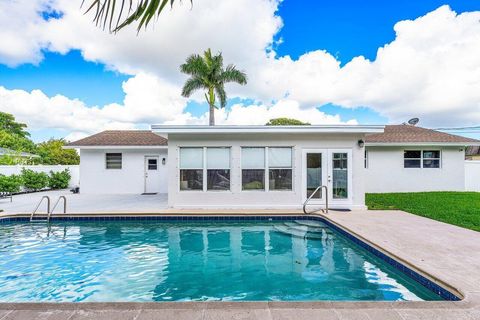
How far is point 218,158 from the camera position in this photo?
33.7 feet

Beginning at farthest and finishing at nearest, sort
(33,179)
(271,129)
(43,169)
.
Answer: (43,169) < (33,179) < (271,129)

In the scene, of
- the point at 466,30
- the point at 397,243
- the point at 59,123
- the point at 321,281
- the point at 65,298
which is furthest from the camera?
the point at 59,123

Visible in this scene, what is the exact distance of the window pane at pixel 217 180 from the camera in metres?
10.3

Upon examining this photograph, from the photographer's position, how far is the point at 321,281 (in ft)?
16.5

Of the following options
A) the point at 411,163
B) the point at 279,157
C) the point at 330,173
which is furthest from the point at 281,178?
the point at 411,163

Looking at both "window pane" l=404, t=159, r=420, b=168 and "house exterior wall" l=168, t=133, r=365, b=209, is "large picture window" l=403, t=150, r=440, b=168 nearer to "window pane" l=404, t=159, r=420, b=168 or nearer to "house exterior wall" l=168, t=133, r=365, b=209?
"window pane" l=404, t=159, r=420, b=168

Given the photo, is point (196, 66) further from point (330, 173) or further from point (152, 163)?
point (330, 173)

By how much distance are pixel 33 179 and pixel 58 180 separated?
1815 mm

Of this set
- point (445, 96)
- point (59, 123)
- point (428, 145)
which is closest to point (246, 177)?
point (428, 145)

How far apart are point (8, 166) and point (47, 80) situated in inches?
267

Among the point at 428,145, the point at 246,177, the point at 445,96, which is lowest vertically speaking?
the point at 246,177

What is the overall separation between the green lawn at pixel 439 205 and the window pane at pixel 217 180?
17.6ft

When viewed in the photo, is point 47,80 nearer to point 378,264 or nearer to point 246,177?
point 246,177

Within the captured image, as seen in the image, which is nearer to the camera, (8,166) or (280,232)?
(280,232)
